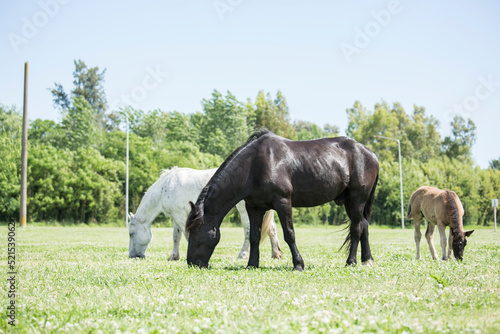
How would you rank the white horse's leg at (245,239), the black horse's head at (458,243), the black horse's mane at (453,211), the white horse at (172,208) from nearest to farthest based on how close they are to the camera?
the black horse's head at (458,243) → the black horse's mane at (453,211) → the white horse at (172,208) → the white horse's leg at (245,239)

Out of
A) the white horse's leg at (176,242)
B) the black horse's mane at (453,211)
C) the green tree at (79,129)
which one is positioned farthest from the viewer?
the green tree at (79,129)

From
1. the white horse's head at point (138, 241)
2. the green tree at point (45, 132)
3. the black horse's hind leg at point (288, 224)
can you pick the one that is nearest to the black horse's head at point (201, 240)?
the black horse's hind leg at point (288, 224)

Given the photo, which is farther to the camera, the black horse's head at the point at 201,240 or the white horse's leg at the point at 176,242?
the white horse's leg at the point at 176,242

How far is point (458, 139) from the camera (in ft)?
217

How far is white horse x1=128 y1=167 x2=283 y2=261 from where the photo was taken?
36.9ft

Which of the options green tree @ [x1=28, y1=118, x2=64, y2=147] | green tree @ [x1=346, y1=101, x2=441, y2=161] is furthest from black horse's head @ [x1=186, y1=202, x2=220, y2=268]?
green tree @ [x1=346, y1=101, x2=441, y2=161]

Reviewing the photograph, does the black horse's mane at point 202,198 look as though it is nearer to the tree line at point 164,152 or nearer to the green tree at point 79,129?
the tree line at point 164,152

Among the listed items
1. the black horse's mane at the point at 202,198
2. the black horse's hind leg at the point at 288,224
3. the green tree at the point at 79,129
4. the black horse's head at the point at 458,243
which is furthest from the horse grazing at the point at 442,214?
the green tree at the point at 79,129

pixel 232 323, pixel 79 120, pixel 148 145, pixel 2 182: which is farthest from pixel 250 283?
pixel 79 120

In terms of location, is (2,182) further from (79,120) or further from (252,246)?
(252,246)

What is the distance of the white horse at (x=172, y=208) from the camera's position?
36.9 ft

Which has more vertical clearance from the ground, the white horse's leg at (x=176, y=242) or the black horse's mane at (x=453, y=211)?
the black horse's mane at (x=453, y=211)

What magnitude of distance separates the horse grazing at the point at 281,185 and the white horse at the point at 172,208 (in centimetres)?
248

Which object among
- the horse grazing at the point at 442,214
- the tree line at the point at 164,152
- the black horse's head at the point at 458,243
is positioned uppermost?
the tree line at the point at 164,152
